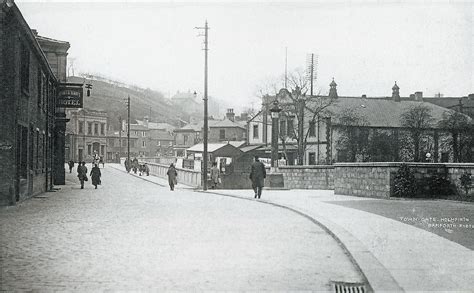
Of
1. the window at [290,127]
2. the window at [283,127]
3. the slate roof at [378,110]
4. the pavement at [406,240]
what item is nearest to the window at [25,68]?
the pavement at [406,240]

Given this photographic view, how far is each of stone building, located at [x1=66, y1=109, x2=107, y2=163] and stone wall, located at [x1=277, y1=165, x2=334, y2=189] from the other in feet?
129

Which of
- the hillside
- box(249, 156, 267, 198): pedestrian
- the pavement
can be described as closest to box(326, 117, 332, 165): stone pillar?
the hillside

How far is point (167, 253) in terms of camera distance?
8.04 m

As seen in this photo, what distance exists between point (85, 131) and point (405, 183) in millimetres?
53461

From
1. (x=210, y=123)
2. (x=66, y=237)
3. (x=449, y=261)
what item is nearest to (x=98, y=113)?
(x=210, y=123)

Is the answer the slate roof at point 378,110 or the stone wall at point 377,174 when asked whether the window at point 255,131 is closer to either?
the slate roof at point 378,110

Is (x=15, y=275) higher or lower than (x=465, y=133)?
lower

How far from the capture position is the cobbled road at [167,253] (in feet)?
20.3

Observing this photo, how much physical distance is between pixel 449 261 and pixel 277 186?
18.6 meters

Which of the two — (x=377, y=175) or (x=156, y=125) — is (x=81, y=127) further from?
(x=377, y=175)

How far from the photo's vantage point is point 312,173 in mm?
26625

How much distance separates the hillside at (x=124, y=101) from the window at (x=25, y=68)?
12.5 meters

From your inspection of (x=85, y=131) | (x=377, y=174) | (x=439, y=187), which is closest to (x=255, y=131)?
(x=85, y=131)

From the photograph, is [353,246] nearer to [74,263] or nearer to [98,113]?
[74,263]
